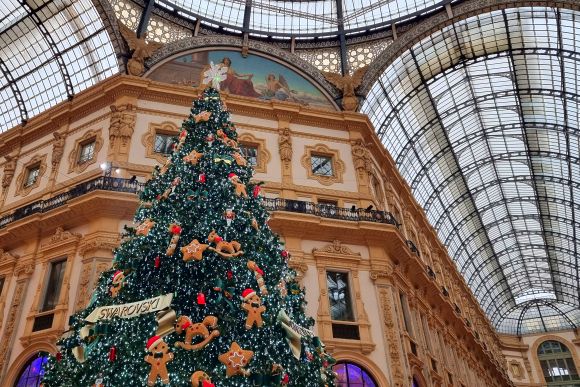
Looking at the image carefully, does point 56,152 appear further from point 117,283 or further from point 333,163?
point 117,283

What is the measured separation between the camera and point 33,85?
1164 inches

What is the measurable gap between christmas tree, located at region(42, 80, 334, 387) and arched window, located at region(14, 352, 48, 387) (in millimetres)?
8634

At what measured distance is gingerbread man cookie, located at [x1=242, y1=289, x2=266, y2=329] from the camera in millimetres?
8555

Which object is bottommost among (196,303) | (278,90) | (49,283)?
(196,303)

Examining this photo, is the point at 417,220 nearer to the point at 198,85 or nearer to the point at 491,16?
the point at 491,16

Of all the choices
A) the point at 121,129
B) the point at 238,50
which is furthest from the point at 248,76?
the point at 121,129

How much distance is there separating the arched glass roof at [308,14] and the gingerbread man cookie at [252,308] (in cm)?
2350

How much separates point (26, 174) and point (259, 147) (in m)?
11.6

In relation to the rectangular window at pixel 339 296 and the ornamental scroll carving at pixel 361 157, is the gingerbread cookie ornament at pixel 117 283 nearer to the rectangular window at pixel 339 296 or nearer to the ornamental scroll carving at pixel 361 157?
the rectangular window at pixel 339 296

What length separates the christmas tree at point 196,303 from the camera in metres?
8.24

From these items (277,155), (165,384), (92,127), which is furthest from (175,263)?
(92,127)

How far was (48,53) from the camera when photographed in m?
28.7

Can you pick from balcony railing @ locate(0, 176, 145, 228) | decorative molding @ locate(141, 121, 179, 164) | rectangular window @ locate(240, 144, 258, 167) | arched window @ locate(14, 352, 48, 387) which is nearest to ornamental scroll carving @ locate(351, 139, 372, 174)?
rectangular window @ locate(240, 144, 258, 167)

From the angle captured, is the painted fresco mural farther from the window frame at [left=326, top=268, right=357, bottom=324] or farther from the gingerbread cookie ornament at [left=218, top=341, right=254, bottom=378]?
the gingerbread cookie ornament at [left=218, top=341, right=254, bottom=378]
